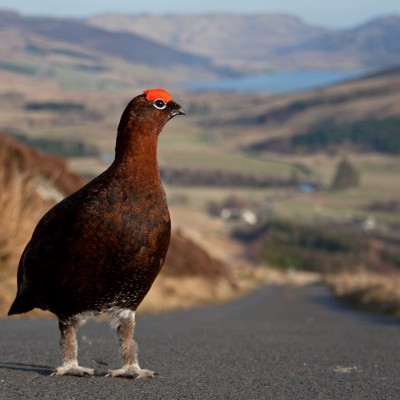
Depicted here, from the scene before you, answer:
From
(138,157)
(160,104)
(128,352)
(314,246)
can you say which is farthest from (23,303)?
(314,246)

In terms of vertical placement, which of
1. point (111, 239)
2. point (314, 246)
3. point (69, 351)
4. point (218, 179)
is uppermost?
point (111, 239)

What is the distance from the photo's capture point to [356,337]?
31.9 ft

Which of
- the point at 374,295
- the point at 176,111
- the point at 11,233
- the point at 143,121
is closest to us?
the point at 143,121

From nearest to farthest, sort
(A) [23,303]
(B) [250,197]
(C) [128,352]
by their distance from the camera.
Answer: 1. (C) [128,352]
2. (A) [23,303]
3. (B) [250,197]

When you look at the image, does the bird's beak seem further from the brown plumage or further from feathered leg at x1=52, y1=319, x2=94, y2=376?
feathered leg at x1=52, y1=319, x2=94, y2=376

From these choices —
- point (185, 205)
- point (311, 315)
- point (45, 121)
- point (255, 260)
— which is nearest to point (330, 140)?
point (45, 121)

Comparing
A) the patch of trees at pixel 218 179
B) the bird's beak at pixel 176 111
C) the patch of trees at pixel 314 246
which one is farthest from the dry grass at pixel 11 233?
the patch of trees at pixel 218 179

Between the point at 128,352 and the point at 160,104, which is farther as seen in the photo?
the point at 128,352

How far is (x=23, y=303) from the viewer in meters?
5.60

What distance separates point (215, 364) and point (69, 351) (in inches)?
53.2

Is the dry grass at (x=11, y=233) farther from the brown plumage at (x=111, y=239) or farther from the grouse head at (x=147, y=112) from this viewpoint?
the grouse head at (x=147, y=112)

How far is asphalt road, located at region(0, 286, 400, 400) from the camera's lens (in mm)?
4820

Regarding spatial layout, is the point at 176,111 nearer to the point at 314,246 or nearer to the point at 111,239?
the point at 111,239

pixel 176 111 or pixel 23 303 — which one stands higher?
pixel 176 111
